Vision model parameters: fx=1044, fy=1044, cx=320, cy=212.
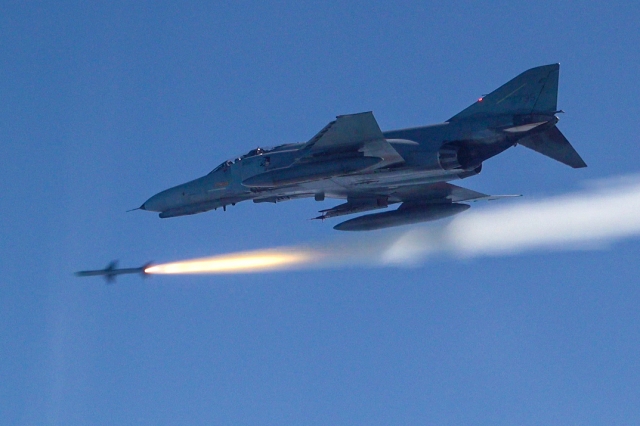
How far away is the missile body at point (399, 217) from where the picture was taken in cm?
3906

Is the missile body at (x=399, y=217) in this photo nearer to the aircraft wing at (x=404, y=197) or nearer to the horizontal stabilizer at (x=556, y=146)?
the aircraft wing at (x=404, y=197)

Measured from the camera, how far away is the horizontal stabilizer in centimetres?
3603

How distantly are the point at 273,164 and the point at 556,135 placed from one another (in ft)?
32.5

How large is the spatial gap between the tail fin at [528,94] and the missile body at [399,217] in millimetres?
4793

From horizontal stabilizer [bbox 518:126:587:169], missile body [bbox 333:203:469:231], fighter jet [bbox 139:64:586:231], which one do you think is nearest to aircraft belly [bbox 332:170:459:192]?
fighter jet [bbox 139:64:586:231]

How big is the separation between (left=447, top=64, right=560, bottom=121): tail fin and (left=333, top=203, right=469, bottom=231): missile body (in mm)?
4793

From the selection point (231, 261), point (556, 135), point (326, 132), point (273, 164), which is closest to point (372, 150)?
point (326, 132)

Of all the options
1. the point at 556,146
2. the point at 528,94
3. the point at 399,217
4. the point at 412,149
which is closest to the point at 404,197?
the point at 399,217

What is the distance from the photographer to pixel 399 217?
129 ft

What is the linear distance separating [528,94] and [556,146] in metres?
2.27

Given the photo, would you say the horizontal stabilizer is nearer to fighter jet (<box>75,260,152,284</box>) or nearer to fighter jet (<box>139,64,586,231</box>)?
fighter jet (<box>139,64,586,231</box>)

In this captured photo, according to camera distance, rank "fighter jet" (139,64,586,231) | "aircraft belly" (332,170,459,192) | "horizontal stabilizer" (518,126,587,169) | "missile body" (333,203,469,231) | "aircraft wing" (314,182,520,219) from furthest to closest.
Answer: "aircraft wing" (314,182,520,219)
"missile body" (333,203,469,231)
"horizontal stabilizer" (518,126,587,169)
"aircraft belly" (332,170,459,192)
"fighter jet" (139,64,586,231)

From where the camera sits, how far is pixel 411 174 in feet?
118

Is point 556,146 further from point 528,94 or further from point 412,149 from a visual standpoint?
point 412,149
